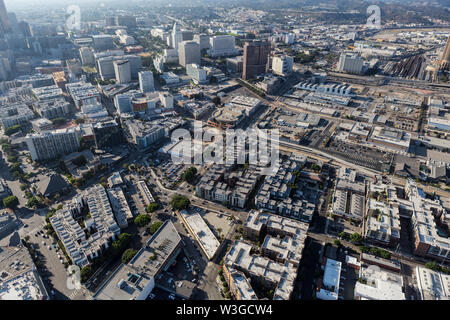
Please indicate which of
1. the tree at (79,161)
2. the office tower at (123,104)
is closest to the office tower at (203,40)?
the office tower at (123,104)

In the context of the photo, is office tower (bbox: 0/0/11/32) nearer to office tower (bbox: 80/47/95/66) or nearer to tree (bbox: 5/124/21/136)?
office tower (bbox: 80/47/95/66)

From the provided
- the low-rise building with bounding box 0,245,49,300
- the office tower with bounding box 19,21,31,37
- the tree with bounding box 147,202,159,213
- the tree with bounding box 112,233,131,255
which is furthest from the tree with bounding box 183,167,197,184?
the office tower with bounding box 19,21,31,37

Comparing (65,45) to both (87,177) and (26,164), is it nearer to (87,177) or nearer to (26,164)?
(26,164)

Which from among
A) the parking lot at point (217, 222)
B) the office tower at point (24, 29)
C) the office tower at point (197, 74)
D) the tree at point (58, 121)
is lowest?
the parking lot at point (217, 222)

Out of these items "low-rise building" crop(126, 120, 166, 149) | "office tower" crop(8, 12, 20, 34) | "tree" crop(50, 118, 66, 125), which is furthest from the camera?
"office tower" crop(8, 12, 20, 34)

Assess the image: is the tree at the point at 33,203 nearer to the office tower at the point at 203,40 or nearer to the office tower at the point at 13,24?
the office tower at the point at 203,40

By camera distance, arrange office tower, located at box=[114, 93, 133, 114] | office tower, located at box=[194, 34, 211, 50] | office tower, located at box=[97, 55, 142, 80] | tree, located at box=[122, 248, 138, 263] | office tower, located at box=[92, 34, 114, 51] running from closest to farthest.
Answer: tree, located at box=[122, 248, 138, 263] → office tower, located at box=[114, 93, 133, 114] → office tower, located at box=[97, 55, 142, 80] → office tower, located at box=[92, 34, 114, 51] → office tower, located at box=[194, 34, 211, 50]
